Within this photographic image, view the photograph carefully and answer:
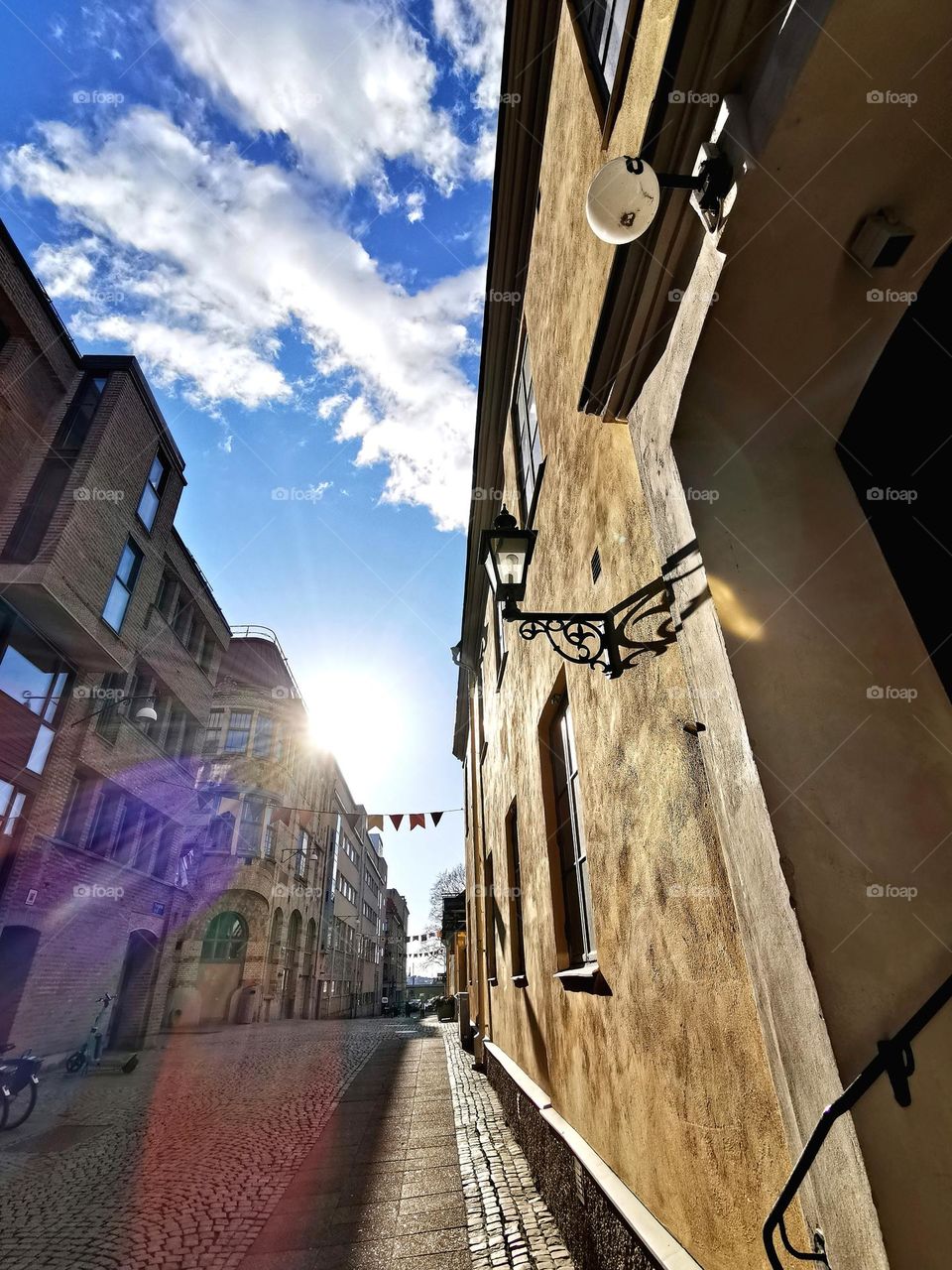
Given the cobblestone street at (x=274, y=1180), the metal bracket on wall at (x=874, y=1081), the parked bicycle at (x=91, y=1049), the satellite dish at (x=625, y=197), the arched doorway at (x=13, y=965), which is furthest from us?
the parked bicycle at (x=91, y=1049)

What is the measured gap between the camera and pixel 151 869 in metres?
16.7

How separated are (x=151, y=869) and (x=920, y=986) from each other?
19.0 meters

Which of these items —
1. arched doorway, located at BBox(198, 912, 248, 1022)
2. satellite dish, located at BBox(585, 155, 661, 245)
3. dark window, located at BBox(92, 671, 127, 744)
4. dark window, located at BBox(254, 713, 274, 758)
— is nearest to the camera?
satellite dish, located at BBox(585, 155, 661, 245)

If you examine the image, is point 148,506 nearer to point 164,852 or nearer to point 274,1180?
point 164,852

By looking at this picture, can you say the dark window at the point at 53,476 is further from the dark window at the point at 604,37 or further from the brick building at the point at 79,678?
the dark window at the point at 604,37

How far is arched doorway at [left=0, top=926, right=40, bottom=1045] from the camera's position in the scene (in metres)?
10.8

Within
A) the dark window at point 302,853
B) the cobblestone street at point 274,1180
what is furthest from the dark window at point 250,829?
the cobblestone street at point 274,1180

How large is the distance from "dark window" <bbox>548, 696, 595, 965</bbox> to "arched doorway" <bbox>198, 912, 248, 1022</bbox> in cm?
2528

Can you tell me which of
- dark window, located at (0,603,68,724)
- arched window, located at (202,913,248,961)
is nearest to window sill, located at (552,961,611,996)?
dark window, located at (0,603,68,724)

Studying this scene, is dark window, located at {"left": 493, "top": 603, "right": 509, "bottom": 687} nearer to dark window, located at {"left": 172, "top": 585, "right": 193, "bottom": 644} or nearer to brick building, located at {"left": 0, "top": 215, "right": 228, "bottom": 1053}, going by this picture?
brick building, located at {"left": 0, "top": 215, "right": 228, "bottom": 1053}

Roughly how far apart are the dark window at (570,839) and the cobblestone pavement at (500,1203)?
5.10 ft

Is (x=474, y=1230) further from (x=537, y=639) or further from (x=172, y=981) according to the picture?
(x=172, y=981)

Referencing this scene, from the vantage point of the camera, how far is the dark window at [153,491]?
15.7 meters

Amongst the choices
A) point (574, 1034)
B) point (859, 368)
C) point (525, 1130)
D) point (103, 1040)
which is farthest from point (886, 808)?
point (103, 1040)
